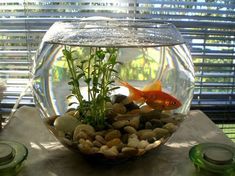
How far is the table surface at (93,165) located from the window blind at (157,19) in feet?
1.89

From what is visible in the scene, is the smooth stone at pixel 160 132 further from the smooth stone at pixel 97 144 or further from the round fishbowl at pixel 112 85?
the smooth stone at pixel 97 144

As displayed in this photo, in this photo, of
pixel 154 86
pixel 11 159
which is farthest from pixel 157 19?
pixel 11 159

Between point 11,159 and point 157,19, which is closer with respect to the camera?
point 11,159

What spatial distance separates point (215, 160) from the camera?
2.02 feet

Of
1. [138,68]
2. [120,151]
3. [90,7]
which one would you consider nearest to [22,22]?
[90,7]

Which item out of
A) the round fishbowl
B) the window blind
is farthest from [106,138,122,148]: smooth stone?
the window blind

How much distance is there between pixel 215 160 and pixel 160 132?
122 millimetres

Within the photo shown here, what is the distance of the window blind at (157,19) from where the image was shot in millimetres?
1409

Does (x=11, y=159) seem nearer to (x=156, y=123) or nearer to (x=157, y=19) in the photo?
(x=156, y=123)

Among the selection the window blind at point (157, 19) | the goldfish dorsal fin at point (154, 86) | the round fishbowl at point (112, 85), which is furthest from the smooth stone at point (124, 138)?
the window blind at point (157, 19)

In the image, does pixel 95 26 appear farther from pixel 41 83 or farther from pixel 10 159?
pixel 10 159

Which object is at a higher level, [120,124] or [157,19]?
[157,19]

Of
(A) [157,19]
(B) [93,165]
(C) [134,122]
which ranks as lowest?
(B) [93,165]

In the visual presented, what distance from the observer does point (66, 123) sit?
0.65 m
